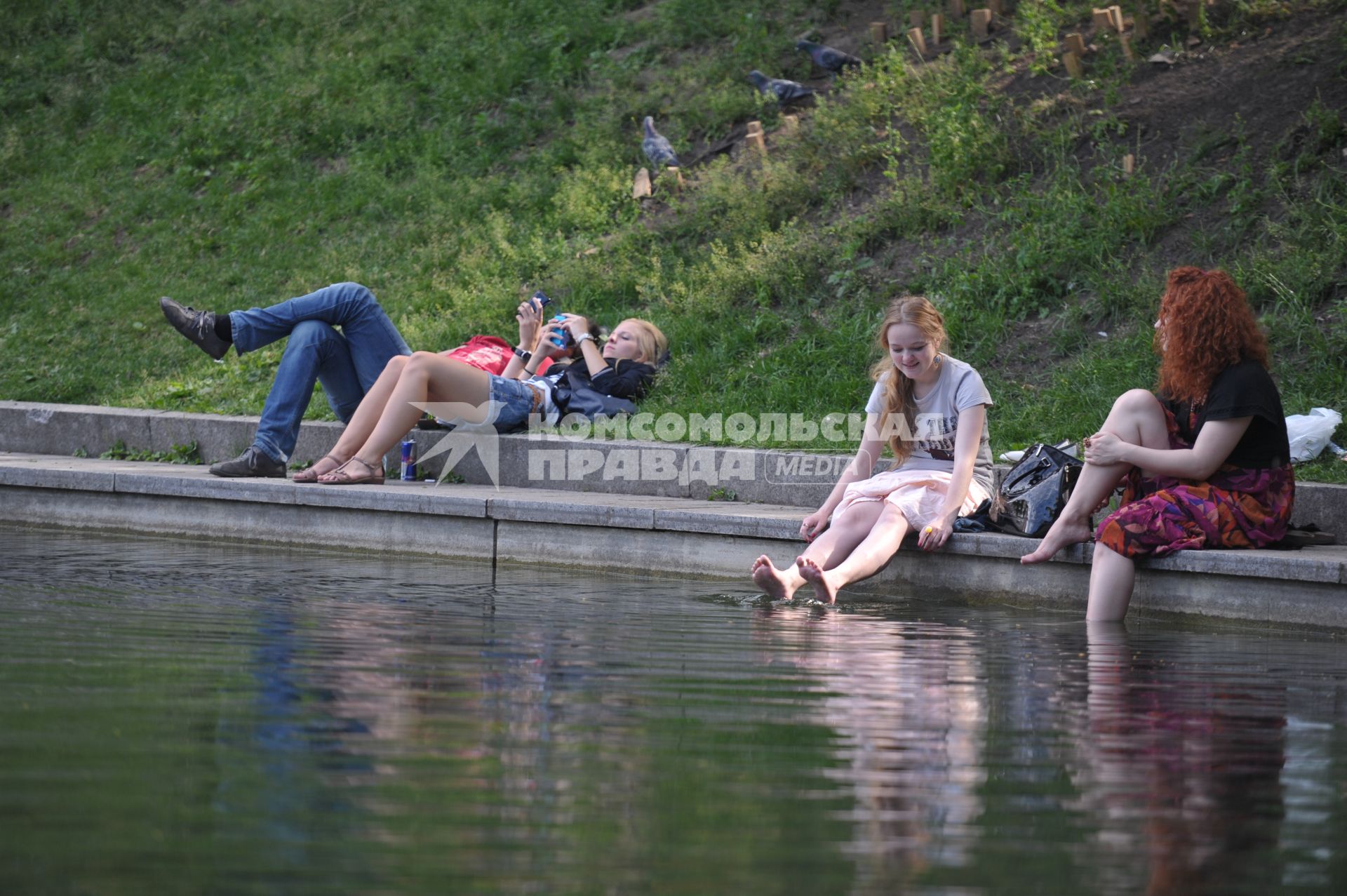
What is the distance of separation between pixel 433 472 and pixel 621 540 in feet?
6.65

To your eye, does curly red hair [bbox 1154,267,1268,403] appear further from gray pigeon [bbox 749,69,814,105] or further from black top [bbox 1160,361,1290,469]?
gray pigeon [bbox 749,69,814,105]

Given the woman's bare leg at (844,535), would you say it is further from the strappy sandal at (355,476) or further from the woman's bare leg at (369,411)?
the woman's bare leg at (369,411)

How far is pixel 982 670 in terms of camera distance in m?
4.64

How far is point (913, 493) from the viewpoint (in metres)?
6.48

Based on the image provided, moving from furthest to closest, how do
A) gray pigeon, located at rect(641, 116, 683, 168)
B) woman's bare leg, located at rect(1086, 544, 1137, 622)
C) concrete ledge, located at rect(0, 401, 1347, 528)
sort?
gray pigeon, located at rect(641, 116, 683, 168)
concrete ledge, located at rect(0, 401, 1347, 528)
woman's bare leg, located at rect(1086, 544, 1137, 622)

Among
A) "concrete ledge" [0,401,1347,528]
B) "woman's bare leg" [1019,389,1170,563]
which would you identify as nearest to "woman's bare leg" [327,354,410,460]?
"concrete ledge" [0,401,1347,528]

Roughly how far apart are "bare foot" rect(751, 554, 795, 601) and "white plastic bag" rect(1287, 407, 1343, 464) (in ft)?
8.40

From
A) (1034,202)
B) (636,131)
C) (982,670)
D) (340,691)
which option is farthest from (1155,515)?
(636,131)

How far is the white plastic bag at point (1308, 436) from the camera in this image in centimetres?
702

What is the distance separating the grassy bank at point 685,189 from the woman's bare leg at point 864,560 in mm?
1826

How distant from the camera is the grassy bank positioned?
9156 millimetres

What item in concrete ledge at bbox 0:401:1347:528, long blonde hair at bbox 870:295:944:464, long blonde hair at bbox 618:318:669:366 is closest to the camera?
long blonde hair at bbox 870:295:944:464

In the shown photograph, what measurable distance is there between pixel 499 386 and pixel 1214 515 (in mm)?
4090

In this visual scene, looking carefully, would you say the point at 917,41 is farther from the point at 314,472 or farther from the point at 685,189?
the point at 314,472
